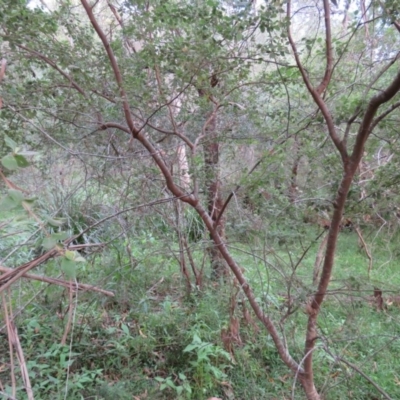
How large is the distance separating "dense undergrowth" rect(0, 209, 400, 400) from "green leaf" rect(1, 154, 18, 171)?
4.14ft

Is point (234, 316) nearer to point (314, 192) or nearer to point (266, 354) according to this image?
point (266, 354)

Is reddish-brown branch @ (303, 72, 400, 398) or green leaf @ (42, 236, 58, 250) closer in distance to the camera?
green leaf @ (42, 236, 58, 250)

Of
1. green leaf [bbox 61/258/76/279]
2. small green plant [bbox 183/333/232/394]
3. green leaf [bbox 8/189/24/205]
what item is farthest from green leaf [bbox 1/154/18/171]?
small green plant [bbox 183/333/232/394]

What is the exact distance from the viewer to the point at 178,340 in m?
2.40

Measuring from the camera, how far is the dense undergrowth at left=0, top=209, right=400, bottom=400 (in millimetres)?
1938

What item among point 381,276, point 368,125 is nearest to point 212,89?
point 368,125

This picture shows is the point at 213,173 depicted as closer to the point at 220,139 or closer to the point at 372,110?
the point at 220,139

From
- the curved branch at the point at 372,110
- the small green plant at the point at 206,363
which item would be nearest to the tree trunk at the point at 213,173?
the small green plant at the point at 206,363

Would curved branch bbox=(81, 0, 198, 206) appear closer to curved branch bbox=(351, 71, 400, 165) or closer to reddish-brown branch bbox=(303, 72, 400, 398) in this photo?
reddish-brown branch bbox=(303, 72, 400, 398)

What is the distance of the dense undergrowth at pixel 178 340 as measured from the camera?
1.94 meters

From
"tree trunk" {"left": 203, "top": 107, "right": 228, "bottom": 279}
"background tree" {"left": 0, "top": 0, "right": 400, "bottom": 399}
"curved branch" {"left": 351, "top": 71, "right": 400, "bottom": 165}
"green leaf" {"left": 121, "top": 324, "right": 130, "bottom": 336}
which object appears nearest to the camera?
"curved branch" {"left": 351, "top": 71, "right": 400, "bottom": 165}

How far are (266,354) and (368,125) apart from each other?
1.83 meters

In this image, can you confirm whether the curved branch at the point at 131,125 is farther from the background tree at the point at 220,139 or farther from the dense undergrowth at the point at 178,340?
the dense undergrowth at the point at 178,340

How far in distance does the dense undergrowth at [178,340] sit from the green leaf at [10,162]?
1.26 m
